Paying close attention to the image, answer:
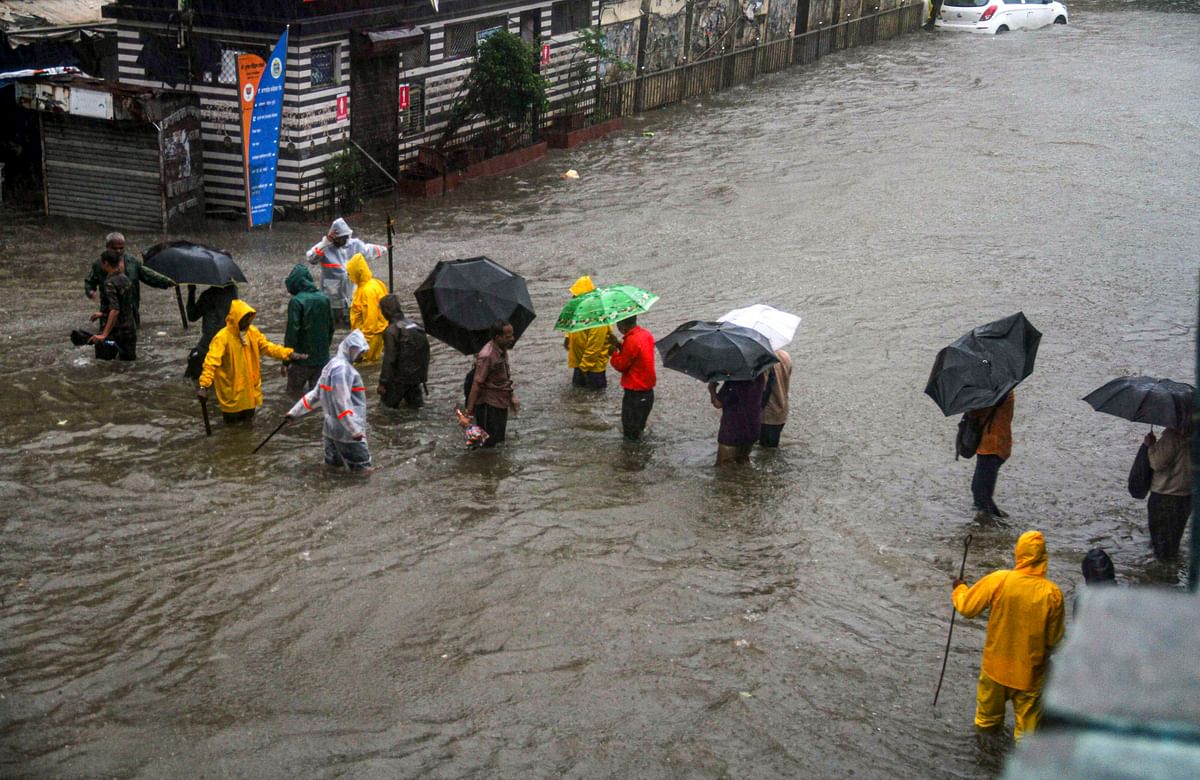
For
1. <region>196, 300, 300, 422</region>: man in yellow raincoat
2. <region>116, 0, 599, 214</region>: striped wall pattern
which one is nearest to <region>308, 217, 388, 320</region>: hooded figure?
<region>196, 300, 300, 422</region>: man in yellow raincoat

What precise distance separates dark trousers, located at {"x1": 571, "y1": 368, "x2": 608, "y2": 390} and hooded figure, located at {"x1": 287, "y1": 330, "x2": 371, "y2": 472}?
3054 millimetres

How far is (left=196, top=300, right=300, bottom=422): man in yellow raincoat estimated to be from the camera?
11.3 meters

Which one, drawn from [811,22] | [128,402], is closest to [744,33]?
[811,22]

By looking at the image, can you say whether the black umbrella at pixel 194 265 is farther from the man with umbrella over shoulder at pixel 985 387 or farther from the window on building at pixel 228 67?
the window on building at pixel 228 67

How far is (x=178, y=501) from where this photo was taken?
1035 cm

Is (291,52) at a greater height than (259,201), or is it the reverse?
(291,52)

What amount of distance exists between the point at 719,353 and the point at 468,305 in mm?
2476

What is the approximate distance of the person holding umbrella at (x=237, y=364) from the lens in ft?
36.9

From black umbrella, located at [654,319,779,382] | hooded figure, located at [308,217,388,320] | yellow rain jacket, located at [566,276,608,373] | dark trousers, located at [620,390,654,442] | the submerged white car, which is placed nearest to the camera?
black umbrella, located at [654,319,779,382]

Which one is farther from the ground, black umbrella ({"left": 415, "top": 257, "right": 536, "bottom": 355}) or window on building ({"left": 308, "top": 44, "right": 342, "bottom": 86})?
window on building ({"left": 308, "top": 44, "right": 342, "bottom": 86})

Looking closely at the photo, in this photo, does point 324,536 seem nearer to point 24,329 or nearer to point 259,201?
point 24,329

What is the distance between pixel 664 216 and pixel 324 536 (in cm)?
1175

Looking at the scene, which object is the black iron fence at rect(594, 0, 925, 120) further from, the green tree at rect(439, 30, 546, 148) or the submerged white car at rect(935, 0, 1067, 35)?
the green tree at rect(439, 30, 546, 148)

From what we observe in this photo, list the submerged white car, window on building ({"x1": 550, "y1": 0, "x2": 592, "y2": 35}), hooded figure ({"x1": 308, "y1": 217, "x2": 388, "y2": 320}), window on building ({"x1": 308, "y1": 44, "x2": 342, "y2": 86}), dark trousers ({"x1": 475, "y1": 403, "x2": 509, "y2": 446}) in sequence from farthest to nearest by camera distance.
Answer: the submerged white car
window on building ({"x1": 550, "y1": 0, "x2": 592, "y2": 35})
window on building ({"x1": 308, "y1": 44, "x2": 342, "y2": 86})
hooded figure ({"x1": 308, "y1": 217, "x2": 388, "y2": 320})
dark trousers ({"x1": 475, "y1": 403, "x2": 509, "y2": 446})
